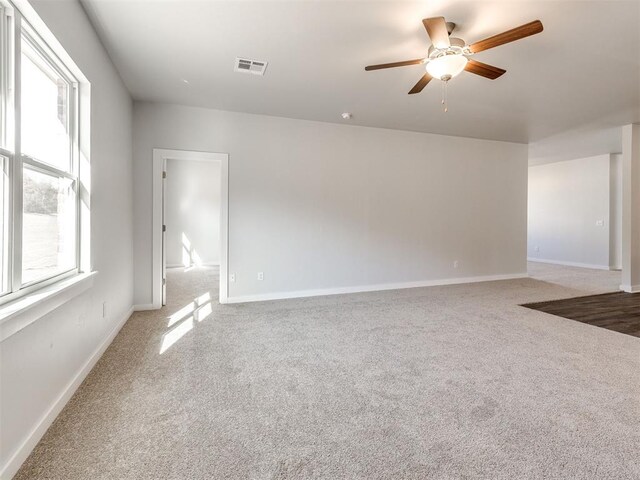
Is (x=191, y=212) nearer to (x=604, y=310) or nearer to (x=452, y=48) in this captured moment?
(x=452, y=48)

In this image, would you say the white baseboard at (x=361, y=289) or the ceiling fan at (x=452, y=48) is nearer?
the ceiling fan at (x=452, y=48)

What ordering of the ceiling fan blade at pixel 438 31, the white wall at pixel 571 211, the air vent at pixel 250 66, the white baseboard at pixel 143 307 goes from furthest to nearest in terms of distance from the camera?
the white wall at pixel 571 211 → the white baseboard at pixel 143 307 → the air vent at pixel 250 66 → the ceiling fan blade at pixel 438 31

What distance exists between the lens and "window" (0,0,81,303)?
4.83 feet

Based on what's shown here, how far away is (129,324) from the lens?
3379mm

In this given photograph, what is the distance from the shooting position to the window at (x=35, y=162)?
4.83 ft

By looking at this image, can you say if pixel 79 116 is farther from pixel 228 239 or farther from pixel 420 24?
pixel 420 24

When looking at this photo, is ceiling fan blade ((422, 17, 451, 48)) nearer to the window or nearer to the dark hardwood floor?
the window

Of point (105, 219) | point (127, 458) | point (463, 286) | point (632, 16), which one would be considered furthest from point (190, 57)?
point (463, 286)

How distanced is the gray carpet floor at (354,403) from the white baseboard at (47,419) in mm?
38

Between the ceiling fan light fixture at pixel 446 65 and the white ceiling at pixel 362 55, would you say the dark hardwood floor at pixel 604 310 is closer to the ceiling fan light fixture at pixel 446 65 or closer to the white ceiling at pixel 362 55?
the white ceiling at pixel 362 55

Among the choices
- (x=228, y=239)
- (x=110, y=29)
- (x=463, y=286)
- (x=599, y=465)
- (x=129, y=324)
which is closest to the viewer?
(x=599, y=465)

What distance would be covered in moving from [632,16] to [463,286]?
3.98 metres

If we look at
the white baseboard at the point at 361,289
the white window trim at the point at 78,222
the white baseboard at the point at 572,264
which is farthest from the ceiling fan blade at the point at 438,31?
the white baseboard at the point at 572,264

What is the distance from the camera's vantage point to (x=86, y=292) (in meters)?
2.29
